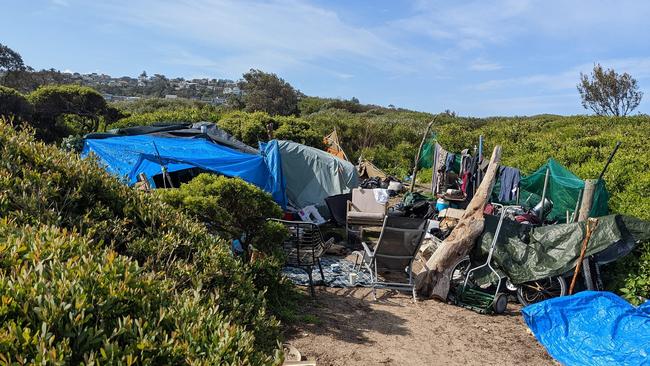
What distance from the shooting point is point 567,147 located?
504 inches

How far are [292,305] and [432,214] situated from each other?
557 centimetres

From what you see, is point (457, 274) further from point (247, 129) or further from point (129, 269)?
point (247, 129)

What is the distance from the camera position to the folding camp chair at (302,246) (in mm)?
5570

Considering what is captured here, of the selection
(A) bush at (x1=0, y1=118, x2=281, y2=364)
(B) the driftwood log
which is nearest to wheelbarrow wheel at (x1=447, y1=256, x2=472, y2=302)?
(B) the driftwood log

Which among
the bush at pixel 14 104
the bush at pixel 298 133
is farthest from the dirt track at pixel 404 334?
the bush at pixel 14 104

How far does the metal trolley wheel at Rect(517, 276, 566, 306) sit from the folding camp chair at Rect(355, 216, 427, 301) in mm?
1455

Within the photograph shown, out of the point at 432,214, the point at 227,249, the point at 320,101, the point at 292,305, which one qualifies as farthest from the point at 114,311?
the point at 320,101

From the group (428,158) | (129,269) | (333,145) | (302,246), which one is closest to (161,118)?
(333,145)

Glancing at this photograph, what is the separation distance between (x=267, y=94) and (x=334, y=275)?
24815 mm

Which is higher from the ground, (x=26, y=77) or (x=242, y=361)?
(x=26, y=77)

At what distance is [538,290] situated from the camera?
6039 mm

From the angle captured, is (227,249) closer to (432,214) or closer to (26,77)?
(432,214)

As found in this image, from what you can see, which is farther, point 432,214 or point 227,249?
point 432,214

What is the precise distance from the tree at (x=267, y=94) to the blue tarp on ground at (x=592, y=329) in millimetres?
25802
